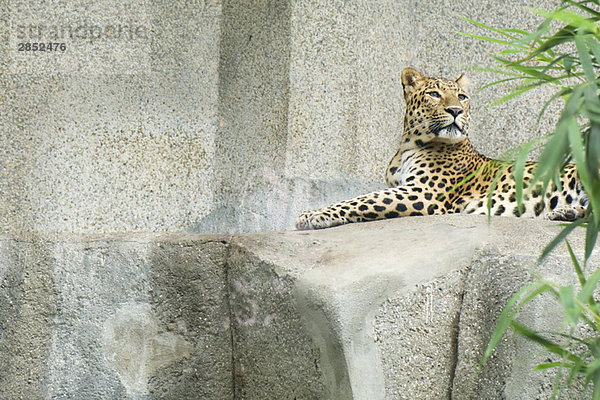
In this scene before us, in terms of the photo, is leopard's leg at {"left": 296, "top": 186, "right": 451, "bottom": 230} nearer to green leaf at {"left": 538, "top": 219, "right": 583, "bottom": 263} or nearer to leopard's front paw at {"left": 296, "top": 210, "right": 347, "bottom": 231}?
leopard's front paw at {"left": 296, "top": 210, "right": 347, "bottom": 231}

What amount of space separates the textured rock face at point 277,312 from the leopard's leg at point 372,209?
0.41 metres

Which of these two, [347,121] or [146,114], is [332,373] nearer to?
[347,121]

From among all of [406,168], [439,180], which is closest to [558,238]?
Result: [439,180]

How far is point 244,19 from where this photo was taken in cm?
576

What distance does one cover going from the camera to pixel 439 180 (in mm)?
5285

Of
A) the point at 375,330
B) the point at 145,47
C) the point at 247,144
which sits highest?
the point at 145,47

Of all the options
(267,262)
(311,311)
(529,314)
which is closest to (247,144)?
(267,262)

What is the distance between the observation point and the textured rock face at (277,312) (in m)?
3.66

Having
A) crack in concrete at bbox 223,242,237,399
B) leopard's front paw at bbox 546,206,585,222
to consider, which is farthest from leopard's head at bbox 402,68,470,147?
crack in concrete at bbox 223,242,237,399

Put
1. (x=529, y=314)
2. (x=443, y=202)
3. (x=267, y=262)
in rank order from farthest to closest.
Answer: (x=443, y=202)
(x=267, y=262)
(x=529, y=314)

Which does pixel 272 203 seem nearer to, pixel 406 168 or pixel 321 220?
pixel 321 220

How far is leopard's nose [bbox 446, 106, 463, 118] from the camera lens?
208 inches

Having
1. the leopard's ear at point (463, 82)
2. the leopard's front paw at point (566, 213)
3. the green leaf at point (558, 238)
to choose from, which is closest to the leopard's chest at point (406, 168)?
the leopard's ear at point (463, 82)

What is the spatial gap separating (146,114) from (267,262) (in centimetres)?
214
